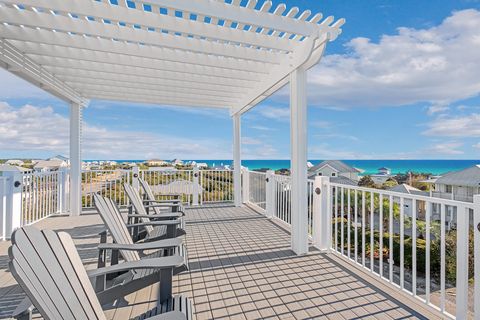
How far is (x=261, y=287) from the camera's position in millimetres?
2875

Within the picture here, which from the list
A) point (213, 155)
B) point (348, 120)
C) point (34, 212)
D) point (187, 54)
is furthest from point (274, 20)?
point (348, 120)

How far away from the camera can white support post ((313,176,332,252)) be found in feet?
12.8

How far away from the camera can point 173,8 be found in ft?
9.47

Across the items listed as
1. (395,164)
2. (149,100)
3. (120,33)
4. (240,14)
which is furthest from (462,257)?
(395,164)

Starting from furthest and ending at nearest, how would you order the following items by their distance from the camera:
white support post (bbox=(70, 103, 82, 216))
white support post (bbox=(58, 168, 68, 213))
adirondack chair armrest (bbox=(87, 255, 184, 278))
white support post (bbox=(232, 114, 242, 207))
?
white support post (bbox=(232, 114, 242, 207)), white support post (bbox=(58, 168, 68, 213)), white support post (bbox=(70, 103, 82, 216)), adirondack chair armrest (bbox=(87, 255, 184, 278))

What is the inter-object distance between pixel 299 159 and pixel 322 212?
82cm

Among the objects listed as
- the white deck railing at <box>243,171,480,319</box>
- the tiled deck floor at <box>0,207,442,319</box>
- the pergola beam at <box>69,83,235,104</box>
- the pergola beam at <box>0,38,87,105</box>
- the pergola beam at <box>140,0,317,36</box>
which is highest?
the pergola beam at <box>140,0,317,36</box>

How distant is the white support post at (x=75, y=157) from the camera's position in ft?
21.2

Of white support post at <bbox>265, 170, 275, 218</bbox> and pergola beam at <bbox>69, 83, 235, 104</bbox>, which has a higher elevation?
pergola beam at <bbox>69, 83, 235, 104</bbox>

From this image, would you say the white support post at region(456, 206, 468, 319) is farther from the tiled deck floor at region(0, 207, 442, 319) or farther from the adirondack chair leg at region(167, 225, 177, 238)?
the adirondack chair leg at region(167, 225, 177, 238)

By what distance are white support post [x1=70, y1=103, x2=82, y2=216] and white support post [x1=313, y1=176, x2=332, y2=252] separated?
5.48 m

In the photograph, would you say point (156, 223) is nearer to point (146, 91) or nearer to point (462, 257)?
point (462, 257)

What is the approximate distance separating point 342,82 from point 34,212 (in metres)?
25.7

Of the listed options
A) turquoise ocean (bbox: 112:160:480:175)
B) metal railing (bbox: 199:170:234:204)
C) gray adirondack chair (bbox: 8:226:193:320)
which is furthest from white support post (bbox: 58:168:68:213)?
turquoise ocean (bbox: 112:160:480:175)
